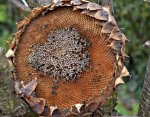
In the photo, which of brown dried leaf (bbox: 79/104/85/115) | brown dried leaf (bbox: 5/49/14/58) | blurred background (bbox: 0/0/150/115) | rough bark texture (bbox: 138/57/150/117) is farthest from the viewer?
blurred background (bbox: 0/0/150/115)

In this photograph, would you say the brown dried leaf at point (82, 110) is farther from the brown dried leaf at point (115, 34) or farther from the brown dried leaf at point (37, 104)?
the brown dried leaf at point (115, 34)

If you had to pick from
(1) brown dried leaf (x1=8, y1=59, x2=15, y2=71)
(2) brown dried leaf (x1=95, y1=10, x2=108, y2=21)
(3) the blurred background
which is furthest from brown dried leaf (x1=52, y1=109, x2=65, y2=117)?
(3) the blurred background

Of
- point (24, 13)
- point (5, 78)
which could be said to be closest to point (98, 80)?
point (5, 78)

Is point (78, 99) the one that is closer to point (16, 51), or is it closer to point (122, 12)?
point (16, 51)

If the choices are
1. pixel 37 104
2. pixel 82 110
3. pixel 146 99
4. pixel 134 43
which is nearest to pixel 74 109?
A: pixel 82 110

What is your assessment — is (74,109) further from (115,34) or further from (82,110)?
(115,34)

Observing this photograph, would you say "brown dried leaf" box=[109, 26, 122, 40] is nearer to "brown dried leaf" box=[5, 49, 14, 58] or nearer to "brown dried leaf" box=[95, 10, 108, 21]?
"brown dried leaf" box=[95, 10, 108, 21]

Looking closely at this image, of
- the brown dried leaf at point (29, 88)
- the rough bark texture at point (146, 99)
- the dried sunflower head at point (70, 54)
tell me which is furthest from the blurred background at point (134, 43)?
the brown dried leaf at point (29, 88)
